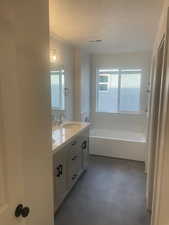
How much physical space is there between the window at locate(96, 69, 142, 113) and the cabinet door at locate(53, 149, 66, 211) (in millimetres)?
2633

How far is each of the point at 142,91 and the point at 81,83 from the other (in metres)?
1.56

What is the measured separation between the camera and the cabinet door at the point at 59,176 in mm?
1900

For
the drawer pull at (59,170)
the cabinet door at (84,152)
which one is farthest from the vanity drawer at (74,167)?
the drawer pull at (59,170)

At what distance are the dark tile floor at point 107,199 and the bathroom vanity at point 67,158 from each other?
0.53ft

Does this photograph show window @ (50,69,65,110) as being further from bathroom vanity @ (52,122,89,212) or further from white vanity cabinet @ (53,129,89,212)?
white vanity cabinet @ (53,129,89,212)

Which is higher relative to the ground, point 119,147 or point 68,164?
point 68,164

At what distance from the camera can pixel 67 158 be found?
2.20 m

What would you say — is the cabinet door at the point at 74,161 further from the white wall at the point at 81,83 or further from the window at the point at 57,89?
the white wall at the point at 81,83

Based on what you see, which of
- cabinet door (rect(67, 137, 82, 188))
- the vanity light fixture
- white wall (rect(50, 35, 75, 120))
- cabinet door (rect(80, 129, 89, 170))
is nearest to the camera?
cabinet door (rect(67, 137, 82, 188))

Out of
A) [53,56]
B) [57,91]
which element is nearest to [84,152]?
[57,91]

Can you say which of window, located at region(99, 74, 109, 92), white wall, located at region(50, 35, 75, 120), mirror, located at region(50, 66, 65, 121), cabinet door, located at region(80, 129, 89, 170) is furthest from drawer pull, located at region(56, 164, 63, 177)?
window, located at region(99, 74, 109, 92)

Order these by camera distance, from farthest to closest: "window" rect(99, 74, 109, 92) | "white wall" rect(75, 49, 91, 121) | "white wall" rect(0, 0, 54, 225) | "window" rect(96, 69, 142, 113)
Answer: "window" rect(99, 74, 109, 92) → "window" rect(96, 69, 142, 113) → "white wall" rect(75, 49, 91, 121) → "white wall" rect(0, 0, 54, 225)

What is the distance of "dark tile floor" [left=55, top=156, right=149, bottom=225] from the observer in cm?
198

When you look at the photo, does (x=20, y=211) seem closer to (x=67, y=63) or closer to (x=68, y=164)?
(x=68, y=164)
